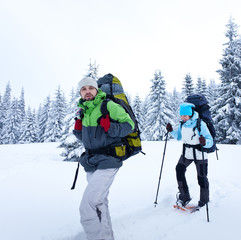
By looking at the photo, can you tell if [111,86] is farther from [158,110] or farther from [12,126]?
[12,126]

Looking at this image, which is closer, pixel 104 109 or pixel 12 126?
pixel 104 109

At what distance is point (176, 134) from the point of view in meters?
5.11

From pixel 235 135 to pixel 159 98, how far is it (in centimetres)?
1233

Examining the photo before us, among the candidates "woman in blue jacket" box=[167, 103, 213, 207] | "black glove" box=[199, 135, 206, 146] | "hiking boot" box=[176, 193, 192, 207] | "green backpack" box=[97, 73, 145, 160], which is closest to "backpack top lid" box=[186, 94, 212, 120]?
"woman in blue jacket" box=[167, 103, 213, 207]

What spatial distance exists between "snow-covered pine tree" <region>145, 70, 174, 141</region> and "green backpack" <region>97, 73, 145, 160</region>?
2463cm

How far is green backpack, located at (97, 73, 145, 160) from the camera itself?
2.97 metres

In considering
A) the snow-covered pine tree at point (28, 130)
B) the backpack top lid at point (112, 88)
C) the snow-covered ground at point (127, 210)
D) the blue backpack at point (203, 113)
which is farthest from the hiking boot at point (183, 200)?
the snow-covered pine tree at point (28, 130)

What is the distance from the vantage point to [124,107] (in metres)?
3.26

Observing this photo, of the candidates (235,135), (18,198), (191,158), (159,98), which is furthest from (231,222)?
(159,98)

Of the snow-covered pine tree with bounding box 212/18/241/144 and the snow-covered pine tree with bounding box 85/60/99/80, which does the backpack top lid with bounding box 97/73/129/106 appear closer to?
the snow-covered pine tree with bounding box 85/60/99/80

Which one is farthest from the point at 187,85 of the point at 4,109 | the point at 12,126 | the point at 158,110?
the point at 4,109

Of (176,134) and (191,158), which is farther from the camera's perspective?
(176,134)

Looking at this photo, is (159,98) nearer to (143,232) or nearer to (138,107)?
(138,107)

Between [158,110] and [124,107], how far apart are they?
25975 millimetres
